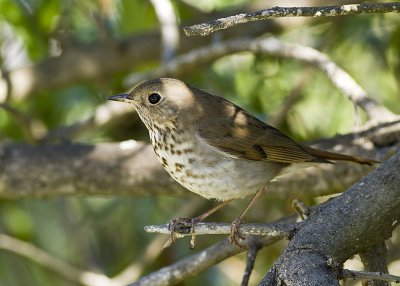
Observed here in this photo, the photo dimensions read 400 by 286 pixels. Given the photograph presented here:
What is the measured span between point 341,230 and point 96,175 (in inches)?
88.1

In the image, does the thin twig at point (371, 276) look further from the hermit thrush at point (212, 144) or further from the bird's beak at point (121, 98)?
the bird's beak at point (121, 98)

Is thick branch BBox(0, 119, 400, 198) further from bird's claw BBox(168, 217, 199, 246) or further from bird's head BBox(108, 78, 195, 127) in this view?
bird's claw BBox(168, 217, 199, 246)

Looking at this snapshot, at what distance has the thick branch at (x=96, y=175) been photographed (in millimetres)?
4609

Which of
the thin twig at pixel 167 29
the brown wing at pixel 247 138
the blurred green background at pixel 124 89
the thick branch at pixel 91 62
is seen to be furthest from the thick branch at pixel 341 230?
the thick branch at pixel 91 62

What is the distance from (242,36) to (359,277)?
11.8 feet

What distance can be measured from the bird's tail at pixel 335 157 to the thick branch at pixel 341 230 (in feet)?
2.84

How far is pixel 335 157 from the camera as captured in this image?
3.99 meters

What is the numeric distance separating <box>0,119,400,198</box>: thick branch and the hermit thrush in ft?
1.39

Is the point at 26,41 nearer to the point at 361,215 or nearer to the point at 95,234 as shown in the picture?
the point at 95,234

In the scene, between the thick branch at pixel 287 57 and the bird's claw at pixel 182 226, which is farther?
the thick branch at pixel 287 57

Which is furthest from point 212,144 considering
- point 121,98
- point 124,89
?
point 124,89

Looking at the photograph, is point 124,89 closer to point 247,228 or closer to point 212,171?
point 212,171

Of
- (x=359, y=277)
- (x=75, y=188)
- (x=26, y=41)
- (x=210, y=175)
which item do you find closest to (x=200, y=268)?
(x=210, y=175)

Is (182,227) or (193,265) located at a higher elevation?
(182,227)
